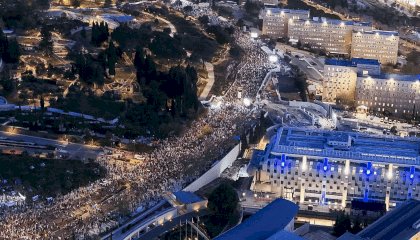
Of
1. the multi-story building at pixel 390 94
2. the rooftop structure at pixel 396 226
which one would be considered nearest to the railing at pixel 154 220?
the rooftop structure at pixel 396 226

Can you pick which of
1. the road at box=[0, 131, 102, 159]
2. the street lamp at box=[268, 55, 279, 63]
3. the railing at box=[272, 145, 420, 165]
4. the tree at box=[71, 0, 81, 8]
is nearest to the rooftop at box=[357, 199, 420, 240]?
the railing at box=[272, 145, 420, 165]

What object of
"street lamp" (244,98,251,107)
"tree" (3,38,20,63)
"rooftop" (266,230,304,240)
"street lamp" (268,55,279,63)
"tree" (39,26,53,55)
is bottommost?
"street lamp" (268,55,279,63)

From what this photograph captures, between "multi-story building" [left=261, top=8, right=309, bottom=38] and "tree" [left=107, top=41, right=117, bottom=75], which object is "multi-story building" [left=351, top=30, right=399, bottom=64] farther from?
"tree" [left=107, top=41, right=117, bottom=75]

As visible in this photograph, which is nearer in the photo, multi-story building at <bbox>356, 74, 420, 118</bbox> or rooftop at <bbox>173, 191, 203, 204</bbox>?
rooftop at <bbox>173, 191, 203, 204</bbox>

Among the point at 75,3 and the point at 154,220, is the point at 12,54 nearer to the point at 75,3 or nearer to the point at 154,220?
the point at 75,3

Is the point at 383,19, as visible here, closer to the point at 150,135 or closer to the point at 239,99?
the point at 239,99

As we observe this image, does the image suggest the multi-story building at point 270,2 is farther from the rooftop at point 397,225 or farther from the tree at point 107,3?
the rooftop at point 397,225

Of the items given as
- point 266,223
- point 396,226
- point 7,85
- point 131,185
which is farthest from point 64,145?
point 396,226

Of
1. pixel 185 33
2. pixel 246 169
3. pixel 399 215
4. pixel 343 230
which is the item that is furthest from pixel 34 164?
pixel 185 33
